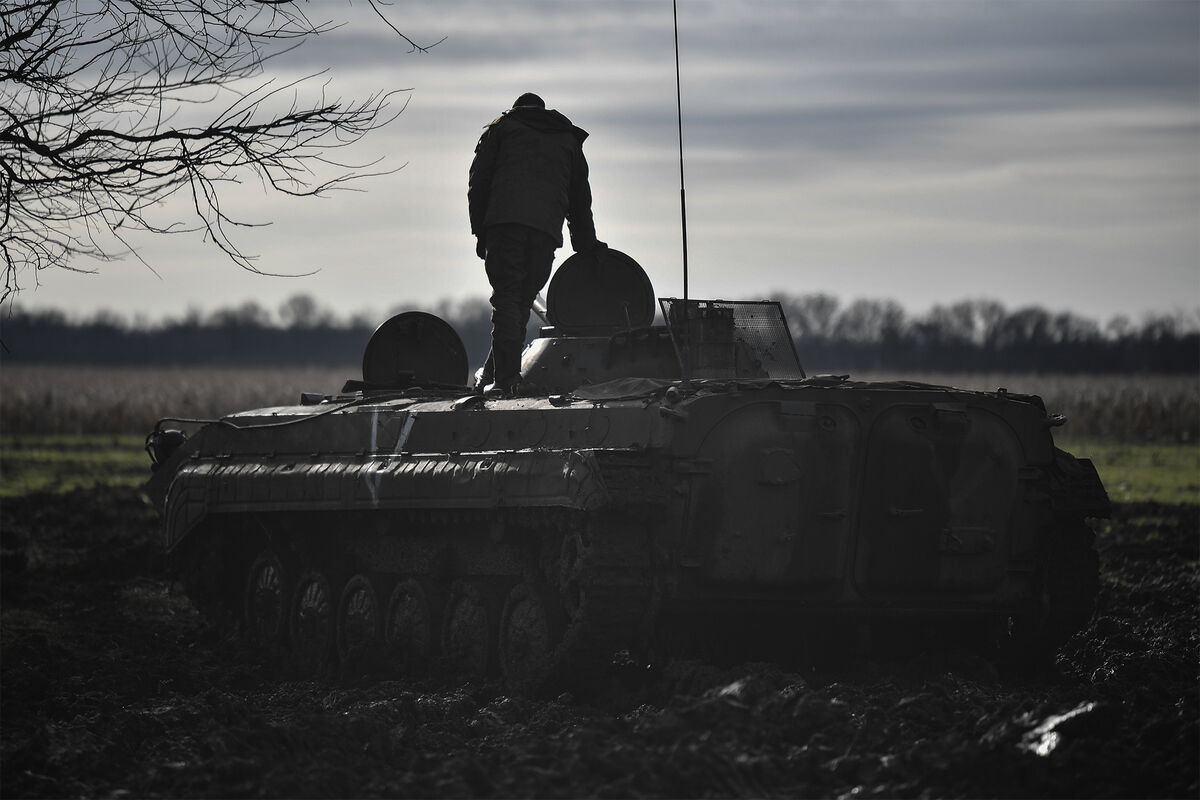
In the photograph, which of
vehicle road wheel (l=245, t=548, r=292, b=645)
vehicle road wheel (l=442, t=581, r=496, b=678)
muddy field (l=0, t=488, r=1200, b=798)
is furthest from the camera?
vehicle road wheel (l=245, t=548, r=292, b=645)

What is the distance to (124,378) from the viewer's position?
3066 inches

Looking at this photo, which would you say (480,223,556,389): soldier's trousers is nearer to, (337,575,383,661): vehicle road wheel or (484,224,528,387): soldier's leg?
(484,224,528,387): soldier's leg

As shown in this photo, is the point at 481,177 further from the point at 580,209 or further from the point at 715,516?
the point at 715,516

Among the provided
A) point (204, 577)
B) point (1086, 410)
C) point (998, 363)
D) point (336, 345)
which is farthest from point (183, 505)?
point (336, 345)

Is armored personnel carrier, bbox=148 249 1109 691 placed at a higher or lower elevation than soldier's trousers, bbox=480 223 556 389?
lower

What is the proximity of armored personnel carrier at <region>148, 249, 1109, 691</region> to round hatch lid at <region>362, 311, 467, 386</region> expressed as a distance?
130cm

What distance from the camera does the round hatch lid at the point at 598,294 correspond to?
14000 millimetres

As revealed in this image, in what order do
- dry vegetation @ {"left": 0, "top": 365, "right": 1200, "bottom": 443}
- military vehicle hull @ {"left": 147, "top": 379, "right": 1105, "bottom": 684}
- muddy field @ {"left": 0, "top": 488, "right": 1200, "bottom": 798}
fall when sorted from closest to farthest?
muddy field @ {"left": 0, "top": 488, "right": 1200, "bottom": 798} < military vehicle hull @ {"left": 147, "top": 379, "right": 1105, "bottom": 684} < dry vegetation @ {"left": 0, "top": 365, "right": 1200, "bottom": 443}

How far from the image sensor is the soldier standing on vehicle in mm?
13297

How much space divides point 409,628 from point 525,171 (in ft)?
11.3

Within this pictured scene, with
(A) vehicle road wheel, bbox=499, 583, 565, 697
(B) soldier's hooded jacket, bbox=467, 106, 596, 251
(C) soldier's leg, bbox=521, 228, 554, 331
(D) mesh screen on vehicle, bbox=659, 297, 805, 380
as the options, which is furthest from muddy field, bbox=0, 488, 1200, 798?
(B) soldier's hooded jacket, bbox=467, 106, 596, 251

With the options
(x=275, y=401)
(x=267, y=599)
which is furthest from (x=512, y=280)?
(x=275, y=401)

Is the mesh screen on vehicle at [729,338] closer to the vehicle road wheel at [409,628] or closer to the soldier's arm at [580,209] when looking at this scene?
the soldier's arm at [580,209]

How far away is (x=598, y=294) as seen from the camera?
46.4 ft
